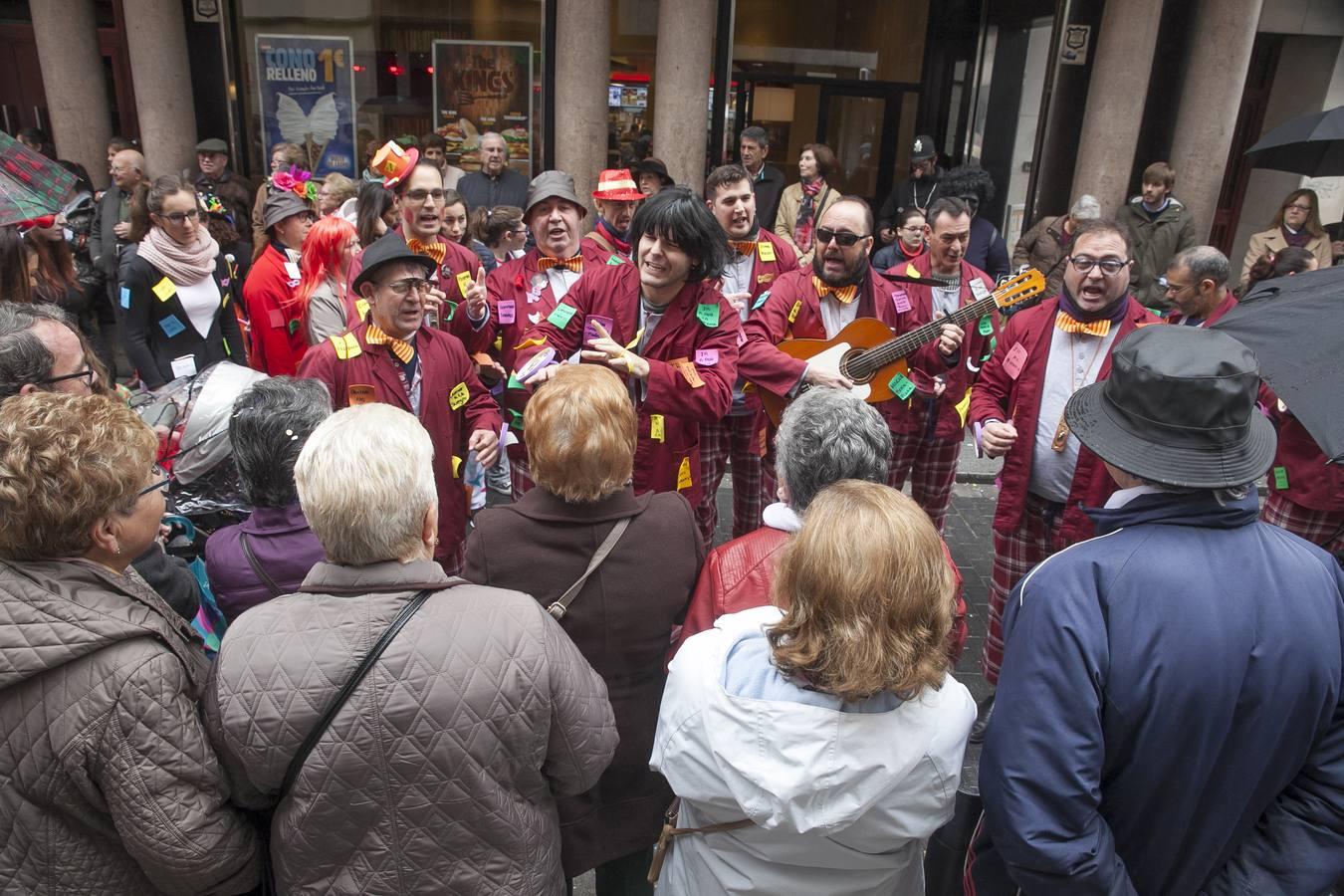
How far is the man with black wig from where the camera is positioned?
403 cm

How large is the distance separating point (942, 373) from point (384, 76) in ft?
28.4

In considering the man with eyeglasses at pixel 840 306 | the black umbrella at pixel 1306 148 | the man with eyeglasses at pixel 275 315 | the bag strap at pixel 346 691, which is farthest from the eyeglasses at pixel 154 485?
the black umbrella at pixel 1306 148

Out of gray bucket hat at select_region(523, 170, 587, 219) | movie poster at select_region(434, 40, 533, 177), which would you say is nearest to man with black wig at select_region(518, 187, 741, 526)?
gray bucket hat at select_region(523, 170, 587, 219)

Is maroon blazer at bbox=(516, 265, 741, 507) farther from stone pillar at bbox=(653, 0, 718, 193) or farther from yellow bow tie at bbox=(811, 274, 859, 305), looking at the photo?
stone pillar at bbox=(653, 0, 718, 193)

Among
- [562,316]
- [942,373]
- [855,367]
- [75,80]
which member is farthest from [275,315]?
[75,80]

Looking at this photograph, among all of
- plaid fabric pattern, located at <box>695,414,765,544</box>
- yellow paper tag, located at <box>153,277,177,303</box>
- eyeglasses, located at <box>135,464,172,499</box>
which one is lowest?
plaid fabric pattern, located at <box>695,414,765,544</box>

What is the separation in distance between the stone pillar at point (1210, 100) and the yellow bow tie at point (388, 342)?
863cm

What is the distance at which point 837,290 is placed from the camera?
488 centimetres

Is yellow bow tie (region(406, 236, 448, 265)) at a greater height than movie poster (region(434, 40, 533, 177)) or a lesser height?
lesser

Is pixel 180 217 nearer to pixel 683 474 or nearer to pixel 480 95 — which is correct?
pixel 683 474

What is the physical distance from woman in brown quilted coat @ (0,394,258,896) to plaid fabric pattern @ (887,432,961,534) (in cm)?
392

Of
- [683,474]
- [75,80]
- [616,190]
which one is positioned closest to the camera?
[683,474]

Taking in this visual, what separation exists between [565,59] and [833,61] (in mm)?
4175

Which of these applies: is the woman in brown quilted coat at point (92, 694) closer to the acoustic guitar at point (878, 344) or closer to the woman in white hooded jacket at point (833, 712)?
Result: the woman in white hooded jacket at point (833, 712)
